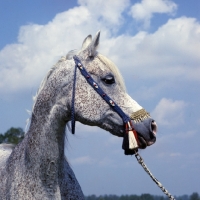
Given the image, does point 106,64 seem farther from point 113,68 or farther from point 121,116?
point 121,116

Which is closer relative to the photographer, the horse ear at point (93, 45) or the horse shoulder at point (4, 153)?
A: the horse ear at point (93, 45)

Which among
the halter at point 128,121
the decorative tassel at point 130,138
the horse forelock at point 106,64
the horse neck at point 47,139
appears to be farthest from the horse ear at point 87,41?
the decorative tassel at point 130,138

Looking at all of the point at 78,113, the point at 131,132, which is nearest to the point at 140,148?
the point at 131,132

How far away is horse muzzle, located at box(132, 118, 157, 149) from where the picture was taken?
4254 millimetres

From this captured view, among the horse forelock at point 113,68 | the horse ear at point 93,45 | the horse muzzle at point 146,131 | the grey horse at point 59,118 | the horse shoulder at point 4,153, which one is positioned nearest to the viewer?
the horse muzzle at point 146,131

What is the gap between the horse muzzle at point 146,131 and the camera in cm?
425

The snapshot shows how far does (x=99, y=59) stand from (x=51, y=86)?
549mm

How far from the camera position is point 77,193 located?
5.06m

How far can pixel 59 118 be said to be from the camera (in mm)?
4559

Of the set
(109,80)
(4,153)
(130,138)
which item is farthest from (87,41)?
(4,153)

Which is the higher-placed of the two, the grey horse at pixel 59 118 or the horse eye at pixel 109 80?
the horse eye at pixel 109 80

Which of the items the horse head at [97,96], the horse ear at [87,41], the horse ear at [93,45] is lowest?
the horse head at [97,96]

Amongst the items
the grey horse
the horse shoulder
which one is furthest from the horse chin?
the horse shoulder

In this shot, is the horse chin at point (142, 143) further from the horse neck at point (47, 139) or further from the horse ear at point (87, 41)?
the horse ear at point (87, 41)
